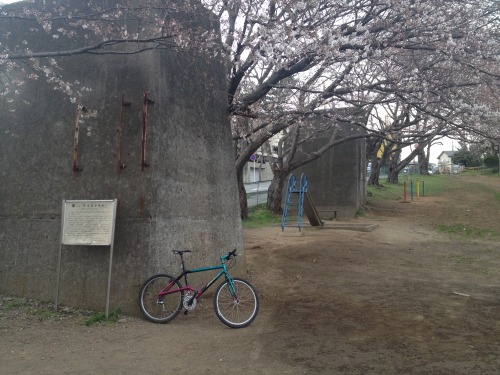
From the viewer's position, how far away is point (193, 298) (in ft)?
20.5

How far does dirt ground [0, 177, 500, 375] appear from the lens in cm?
474

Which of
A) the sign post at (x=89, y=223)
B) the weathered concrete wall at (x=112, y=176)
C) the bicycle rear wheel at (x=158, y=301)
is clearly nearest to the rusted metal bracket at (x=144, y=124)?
the weathered concrete wall at (x=112, y=176)

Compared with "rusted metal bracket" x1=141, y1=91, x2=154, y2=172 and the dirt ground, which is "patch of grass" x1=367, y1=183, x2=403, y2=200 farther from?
"rusted metal bracket" x1=141, y1=91, x2=154, y2=172

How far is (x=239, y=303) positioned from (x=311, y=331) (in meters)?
1.00

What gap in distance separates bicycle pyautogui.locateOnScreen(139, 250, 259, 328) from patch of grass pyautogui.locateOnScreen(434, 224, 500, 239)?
42.2 ft

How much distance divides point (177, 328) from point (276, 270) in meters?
3.75

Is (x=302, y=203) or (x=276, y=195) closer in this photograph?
(x=302, y=203)

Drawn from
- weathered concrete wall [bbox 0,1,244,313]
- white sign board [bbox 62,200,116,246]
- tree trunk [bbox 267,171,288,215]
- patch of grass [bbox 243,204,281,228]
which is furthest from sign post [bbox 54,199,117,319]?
tree trunk [bbox 267,171,288,215]

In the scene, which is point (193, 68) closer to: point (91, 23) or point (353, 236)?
point (91, 23)

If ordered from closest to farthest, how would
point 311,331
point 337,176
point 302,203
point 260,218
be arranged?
point 311,331, point 302,203, point 260,218, point 337,176

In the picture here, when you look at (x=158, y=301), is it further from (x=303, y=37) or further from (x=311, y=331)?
(x=303, y=37)

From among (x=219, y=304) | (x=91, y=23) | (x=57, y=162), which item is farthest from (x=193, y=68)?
(x=219, y=304)

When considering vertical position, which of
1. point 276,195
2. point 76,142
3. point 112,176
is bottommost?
point 112,176

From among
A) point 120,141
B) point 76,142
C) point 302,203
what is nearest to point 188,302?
point 120,141
